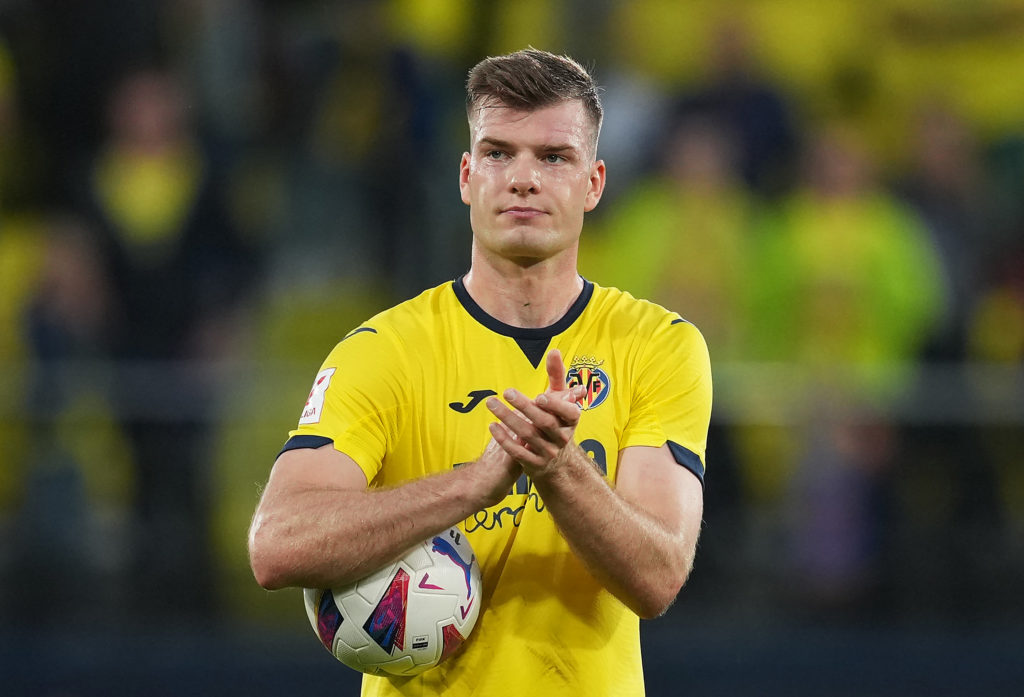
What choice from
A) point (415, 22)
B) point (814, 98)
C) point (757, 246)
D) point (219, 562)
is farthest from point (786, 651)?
point (415, 22)

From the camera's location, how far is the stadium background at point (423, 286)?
8.22 meters

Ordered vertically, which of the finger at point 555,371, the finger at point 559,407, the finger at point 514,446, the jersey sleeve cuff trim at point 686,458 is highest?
the finger at point 555,371

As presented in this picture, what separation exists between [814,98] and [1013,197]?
1.45 m

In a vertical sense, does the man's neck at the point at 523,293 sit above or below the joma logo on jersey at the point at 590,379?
above

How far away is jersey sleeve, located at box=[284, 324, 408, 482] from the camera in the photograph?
382 cm

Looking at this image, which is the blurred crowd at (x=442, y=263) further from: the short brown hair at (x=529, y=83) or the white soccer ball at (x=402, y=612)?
the white soccer ball at (x=402, y=612)

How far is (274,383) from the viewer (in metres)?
8.23

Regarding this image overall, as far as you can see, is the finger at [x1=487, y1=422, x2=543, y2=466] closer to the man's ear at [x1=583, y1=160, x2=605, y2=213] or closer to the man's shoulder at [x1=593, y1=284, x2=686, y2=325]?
the man's shoulder at [x1=593, y1=284, x2=686, y2=325]

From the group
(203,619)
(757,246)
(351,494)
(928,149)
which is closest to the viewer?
(351,494)

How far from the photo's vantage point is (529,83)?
3994 mm

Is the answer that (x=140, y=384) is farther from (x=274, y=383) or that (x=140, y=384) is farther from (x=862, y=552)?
(x=862, y=552)

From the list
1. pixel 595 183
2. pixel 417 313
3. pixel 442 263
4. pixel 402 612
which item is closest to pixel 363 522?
pixel 402 612

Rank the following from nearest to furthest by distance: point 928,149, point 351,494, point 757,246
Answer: point 351,494 < point 757,246 < point 928,149

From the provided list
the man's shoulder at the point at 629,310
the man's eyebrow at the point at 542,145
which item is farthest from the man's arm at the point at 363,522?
the man's eyebrow at the point at 542,145
